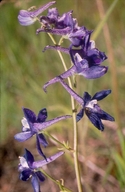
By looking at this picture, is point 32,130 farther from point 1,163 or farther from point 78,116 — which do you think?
point 1,163

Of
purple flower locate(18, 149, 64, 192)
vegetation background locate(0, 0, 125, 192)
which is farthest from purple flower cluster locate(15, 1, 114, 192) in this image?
vegetation background locate(0, 0, 125, 192)

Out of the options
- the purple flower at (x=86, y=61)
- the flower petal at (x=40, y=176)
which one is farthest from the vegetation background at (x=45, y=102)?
the purple flower at (x=86, y=61)

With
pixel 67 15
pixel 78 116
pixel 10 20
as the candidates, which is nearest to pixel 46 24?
pixel 67 15

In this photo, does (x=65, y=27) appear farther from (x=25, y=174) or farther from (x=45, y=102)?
(x=45, y=102)

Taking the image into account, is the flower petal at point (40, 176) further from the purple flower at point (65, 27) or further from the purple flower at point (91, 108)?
the purple flower at point (65, 27)

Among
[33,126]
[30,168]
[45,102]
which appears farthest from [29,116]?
[45,102]

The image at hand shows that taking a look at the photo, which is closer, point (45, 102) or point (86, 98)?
point (86, 98)
